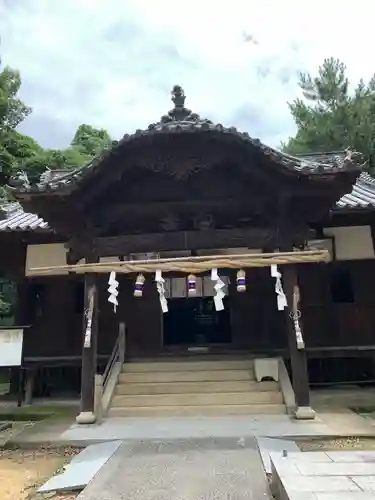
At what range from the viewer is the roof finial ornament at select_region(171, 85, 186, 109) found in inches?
376

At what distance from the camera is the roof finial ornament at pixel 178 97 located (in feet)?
31.4

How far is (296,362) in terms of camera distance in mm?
8445

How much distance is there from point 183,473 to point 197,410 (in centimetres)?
332

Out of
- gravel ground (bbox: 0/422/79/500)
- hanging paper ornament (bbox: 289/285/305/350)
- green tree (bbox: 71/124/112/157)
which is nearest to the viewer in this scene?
gravel ground (bbox: 0/422/79/500)

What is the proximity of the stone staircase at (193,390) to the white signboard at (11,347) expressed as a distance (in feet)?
7.71

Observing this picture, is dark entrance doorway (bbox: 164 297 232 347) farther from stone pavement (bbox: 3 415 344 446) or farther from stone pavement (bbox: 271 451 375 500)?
stone pavement (bbox: 271 451 375 500)

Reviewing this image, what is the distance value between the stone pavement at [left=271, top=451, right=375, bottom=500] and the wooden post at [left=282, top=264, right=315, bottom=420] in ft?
10.3

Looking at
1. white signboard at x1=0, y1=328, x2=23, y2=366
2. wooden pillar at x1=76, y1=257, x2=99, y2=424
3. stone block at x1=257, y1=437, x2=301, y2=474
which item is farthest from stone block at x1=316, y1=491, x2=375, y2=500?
white signboard at x1=0, y1=328, x2=23, y2=366

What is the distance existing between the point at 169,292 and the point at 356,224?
16.8ft

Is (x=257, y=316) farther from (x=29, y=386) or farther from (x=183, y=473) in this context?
(x=183, y=473)

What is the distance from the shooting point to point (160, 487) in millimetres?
5012

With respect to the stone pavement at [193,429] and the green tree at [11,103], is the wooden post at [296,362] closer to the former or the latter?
the stone pavement at [193,429]

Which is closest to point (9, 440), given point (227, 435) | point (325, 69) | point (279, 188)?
point (227, 435)

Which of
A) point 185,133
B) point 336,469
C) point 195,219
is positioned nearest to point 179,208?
point 195,219
